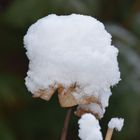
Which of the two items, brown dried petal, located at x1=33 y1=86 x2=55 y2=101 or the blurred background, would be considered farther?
the blurred background

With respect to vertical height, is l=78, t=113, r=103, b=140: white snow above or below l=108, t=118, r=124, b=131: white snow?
below

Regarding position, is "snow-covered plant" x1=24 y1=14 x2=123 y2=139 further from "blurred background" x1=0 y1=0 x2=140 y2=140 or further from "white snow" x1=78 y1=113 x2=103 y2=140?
"blurred background" x1=0 y1=0 x2=140 y2=140

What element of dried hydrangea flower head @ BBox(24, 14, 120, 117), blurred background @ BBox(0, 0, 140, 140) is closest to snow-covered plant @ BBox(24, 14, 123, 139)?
dried hydrangea flower head @ BBox(24, 14, 120, 117)

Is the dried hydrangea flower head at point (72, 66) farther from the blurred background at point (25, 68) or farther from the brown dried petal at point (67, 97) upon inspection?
the blurred background at point (25, 68)

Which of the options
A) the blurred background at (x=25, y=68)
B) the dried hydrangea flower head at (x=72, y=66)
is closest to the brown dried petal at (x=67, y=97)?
the dried hydrangea flower head at (x=72, y=66)

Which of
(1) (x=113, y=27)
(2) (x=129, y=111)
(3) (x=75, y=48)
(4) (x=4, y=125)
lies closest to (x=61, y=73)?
(3) (x=75, y=48)

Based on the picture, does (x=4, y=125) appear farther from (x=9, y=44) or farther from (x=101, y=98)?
(x=101, y=98)
